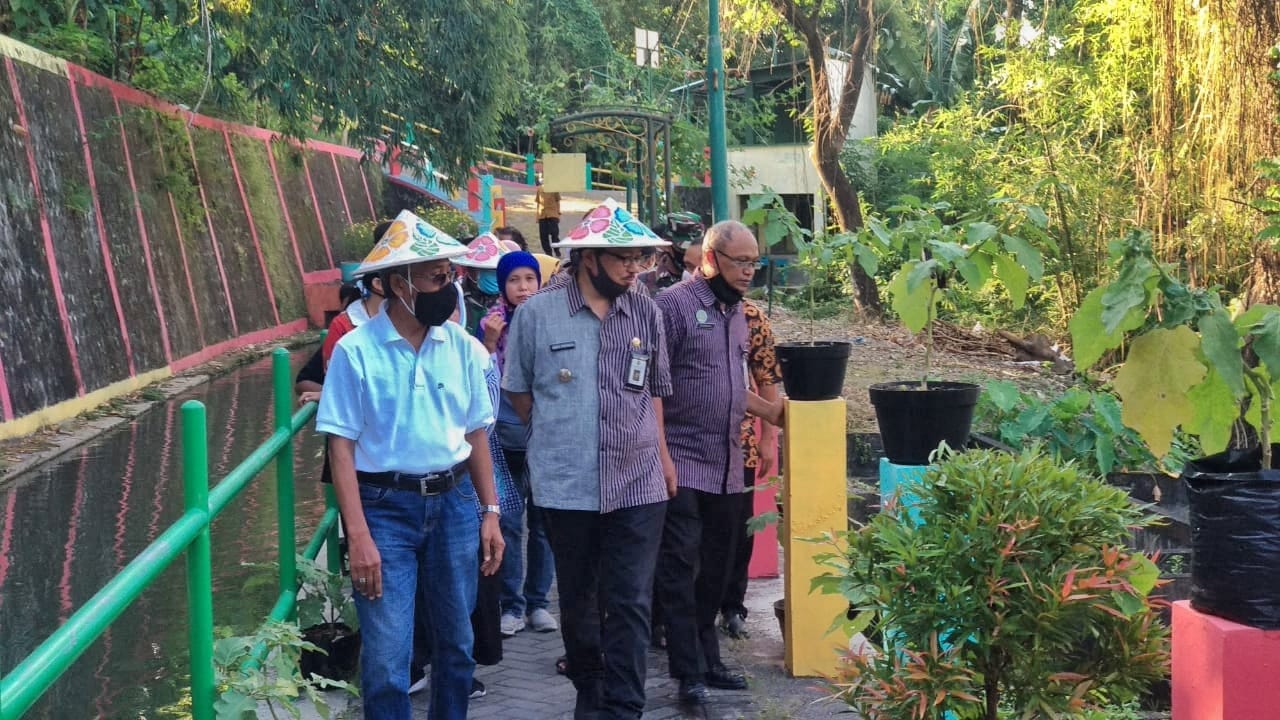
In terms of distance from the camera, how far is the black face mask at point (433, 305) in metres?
4.43

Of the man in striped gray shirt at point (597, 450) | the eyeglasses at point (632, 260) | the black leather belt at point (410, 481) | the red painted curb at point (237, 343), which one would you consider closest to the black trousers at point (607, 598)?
the man in striped gray shirt at point (597, 450)

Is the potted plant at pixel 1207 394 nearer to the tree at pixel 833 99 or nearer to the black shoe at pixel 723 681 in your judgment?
the black shoe at pixel 723 681

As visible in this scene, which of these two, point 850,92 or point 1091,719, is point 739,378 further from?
point 850,92

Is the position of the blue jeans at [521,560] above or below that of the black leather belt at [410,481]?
below

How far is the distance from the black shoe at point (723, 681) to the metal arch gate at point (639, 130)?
10298mm

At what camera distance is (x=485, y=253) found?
24.1 ft

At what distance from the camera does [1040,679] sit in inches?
135

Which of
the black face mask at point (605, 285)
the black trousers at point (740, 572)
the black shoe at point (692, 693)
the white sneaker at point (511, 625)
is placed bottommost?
the white sneaker at point (511, 625)

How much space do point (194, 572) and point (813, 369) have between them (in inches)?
121

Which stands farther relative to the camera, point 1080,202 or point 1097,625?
point 1080,202

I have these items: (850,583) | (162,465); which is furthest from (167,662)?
(162,465)

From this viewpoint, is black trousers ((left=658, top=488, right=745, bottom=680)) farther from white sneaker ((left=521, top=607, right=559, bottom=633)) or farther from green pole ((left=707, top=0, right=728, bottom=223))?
green pole ((left=707, top=0, right=728, bottom=223))

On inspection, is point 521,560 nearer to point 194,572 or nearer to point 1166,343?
point 194,572

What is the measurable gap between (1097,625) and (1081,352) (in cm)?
69
